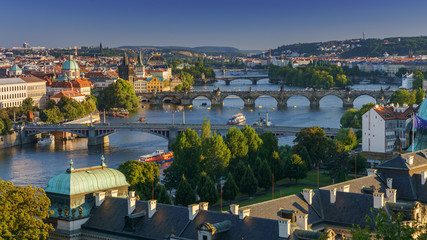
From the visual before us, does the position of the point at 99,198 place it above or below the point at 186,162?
above

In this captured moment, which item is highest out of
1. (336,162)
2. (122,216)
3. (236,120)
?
(122,216)

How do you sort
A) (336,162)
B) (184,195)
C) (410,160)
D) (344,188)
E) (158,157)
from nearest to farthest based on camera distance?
(344,188) → (410,160) → (184,195) → (336,162) → (158,157)

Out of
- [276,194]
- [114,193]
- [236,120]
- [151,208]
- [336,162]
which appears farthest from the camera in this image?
[236,120]

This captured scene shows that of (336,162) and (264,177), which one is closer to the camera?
(264,177)

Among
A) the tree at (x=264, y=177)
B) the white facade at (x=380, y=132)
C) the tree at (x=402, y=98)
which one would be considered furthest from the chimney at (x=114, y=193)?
the tree at (x=402, y=98)

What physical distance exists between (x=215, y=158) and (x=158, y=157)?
53.1 ft

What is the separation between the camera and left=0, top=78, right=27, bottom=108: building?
104 metres

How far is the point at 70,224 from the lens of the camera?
27.3m

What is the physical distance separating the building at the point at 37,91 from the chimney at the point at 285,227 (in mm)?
89846

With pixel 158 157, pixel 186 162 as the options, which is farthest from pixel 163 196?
pixel 158 157

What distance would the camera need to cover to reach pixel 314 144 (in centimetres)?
5475

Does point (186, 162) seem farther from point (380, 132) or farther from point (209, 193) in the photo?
point (380, 132)

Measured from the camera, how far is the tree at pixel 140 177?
41312mm

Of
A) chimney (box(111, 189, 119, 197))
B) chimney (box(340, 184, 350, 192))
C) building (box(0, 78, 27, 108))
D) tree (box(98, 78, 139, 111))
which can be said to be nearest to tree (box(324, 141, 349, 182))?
chimney (box(340, 184, 350, 192))
